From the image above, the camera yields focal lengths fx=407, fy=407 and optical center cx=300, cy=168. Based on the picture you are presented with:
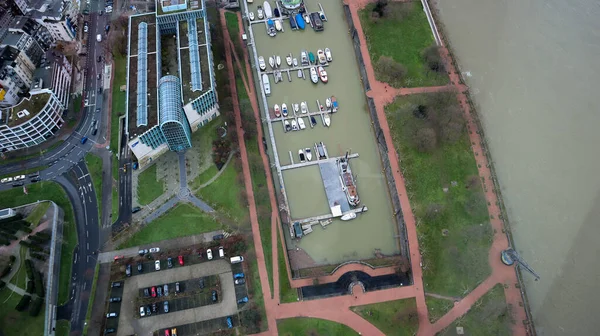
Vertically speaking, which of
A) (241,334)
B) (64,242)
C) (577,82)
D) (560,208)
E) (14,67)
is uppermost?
(14,67)

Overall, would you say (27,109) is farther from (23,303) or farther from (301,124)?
(301,124)

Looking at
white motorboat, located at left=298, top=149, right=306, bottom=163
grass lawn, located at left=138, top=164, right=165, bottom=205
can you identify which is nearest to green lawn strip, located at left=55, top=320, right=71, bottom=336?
grass lawn, located at left=138, top=164, right=165, bottom=205

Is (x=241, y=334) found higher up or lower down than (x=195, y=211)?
lower down

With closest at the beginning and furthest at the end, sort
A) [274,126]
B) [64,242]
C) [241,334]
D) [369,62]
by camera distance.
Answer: [241,334] → [64,242] → [274,126] → [369,62]

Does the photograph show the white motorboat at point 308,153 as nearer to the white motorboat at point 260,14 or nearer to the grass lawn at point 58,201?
the white motorboat at point 260,14

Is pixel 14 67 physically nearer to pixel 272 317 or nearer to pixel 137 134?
pixel 137 134

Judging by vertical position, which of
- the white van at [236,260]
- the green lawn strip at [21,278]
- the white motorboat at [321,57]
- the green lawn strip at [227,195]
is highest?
the white motorboat at [321,57]

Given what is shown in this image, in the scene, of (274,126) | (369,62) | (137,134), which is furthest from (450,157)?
(137,134)

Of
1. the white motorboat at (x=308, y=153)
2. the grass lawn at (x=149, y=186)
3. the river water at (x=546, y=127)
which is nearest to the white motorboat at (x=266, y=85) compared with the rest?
the white motorboat at (x=308, y=153)
